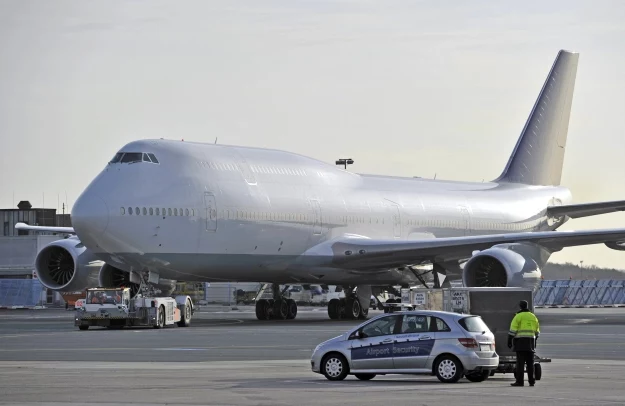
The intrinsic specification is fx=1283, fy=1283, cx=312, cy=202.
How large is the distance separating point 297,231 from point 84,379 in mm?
23388

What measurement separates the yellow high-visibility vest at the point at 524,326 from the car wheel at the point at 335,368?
112 inches

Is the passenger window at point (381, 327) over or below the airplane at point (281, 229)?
below

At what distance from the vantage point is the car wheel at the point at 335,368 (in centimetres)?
2138

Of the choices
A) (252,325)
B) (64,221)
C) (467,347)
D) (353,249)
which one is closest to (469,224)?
(353,249)

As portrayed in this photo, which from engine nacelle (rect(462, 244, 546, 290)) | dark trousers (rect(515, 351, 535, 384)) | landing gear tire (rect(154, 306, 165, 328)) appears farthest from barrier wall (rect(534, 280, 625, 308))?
dark trousers (rect(515, 351, 535, 384))

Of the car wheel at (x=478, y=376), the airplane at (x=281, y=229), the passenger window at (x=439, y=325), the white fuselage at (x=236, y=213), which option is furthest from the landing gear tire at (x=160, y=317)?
the car wheel at (x=478, y=376)

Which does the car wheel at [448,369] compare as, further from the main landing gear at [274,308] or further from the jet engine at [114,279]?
the main landing gear at [274,308]

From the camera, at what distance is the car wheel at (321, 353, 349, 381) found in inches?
842

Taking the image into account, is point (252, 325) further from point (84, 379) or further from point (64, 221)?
point (64, 221)

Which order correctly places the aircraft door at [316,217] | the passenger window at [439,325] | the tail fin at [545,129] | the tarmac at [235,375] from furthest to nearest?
the tail fin at [545,129] < the aircraft door at [316,217] < the passenger window at [439,325] < the tarmac at [235,375]

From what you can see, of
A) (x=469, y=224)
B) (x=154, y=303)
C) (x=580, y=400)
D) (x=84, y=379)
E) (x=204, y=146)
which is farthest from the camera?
(x=469, y=224)

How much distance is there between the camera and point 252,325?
42.0m

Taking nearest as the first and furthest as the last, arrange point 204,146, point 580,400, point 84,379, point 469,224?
1. point 580,400
2. point 84,379
3. point 204,146
4. point 469,224

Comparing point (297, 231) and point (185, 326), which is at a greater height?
point (297, 231)
